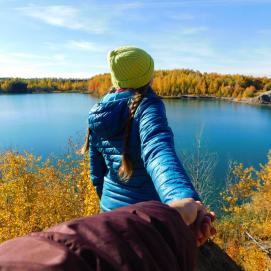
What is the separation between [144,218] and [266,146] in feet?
84.3

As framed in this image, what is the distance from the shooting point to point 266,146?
80.1ft

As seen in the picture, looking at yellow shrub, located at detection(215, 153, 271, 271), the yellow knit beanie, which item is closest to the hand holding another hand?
the yellow knit beanie

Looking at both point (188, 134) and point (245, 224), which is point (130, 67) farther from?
point (188, 134)

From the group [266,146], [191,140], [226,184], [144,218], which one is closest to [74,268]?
[144,218]

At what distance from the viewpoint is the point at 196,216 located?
2.48 feet

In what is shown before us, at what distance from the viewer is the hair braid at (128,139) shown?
133 centimetres

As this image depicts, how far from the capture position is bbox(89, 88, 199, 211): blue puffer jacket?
3.21 feet

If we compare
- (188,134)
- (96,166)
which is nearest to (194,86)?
(188,134)

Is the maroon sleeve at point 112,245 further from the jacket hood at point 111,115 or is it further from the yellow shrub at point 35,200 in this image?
the yellow shrub at point 35,200

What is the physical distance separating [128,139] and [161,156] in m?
0.35

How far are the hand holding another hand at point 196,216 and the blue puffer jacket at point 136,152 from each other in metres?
0.11

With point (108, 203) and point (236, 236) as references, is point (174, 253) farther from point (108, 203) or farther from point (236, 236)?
point (236, 236)

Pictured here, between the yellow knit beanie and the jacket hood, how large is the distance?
0.07m

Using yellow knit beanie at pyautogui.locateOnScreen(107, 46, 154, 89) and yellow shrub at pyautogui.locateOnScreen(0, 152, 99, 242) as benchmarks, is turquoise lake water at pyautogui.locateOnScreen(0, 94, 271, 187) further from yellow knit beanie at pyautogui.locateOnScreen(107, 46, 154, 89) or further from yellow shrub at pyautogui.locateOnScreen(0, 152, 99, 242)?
yellow knit beanie at pyautogui.locateOnScreen(107, 46, 154, 89)
